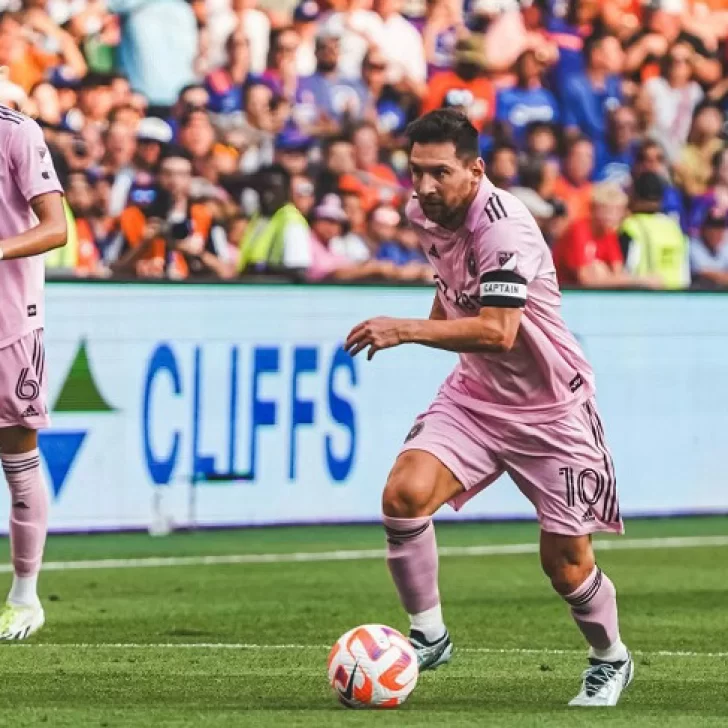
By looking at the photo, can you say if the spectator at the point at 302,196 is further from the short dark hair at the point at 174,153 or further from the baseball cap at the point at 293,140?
the short dark hair at the point at 174,153

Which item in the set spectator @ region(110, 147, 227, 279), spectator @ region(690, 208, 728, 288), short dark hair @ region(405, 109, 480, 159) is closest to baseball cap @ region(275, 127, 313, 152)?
spectator @ region(110, 147, 227, 279)

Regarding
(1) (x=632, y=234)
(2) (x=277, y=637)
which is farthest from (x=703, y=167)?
(2) (x=277, y=637)

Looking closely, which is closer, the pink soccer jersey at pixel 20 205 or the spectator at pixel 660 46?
the pink soccer jersey at pixel 20 205

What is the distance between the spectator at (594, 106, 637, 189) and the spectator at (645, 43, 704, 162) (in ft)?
1.65

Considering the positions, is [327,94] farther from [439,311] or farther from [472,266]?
[472,266]

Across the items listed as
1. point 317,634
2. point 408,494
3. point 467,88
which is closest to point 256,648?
point 317,634

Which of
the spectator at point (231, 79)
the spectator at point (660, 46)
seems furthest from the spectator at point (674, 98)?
the spectator at point (231, 79)

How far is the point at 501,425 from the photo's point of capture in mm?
7324

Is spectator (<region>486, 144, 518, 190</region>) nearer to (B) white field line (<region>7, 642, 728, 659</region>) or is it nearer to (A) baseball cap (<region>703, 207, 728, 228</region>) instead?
(A) baseball cap (<region>703, 207, 728, 228</region>)

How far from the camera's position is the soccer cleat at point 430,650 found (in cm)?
749

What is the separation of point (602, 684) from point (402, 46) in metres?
12.5

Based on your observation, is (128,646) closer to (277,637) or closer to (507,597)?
(277,637)

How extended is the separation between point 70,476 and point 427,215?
625 cm

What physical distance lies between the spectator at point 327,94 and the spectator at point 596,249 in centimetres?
261
